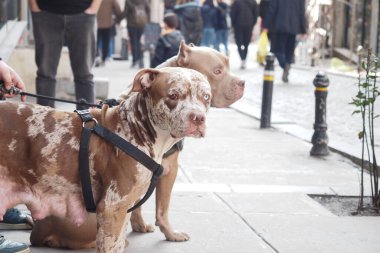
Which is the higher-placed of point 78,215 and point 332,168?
point 78,215

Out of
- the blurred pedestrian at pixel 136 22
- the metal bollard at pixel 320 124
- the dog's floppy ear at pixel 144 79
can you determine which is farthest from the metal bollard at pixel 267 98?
the blurred pedestrian at pixel 136 22

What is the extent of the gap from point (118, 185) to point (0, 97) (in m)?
1.03

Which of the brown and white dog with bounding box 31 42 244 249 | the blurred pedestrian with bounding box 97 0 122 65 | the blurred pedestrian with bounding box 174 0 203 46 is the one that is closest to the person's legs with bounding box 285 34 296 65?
the blurred pedestrian with bounding box 174 0 203 46

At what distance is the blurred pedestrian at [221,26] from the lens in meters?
22.7

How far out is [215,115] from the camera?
462 inches

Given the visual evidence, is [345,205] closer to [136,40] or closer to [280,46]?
[280,46]

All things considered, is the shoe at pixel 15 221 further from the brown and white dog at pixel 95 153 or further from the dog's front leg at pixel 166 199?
the brown and white dog at pixel 95 153

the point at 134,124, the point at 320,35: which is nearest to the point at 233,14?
the point at 320,35

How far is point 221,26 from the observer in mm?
22859

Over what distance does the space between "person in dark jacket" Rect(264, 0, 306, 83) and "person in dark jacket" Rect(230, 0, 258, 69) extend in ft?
12.3

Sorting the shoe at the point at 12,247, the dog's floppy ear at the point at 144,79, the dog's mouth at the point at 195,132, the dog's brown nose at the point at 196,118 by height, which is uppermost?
the dog's floppy ear at the point at 144,79

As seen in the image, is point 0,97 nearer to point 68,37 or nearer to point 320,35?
point 68,37

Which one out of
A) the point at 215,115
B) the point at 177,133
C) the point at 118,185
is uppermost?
the point at 177,133

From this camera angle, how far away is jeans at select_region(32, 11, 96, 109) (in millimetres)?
7750
